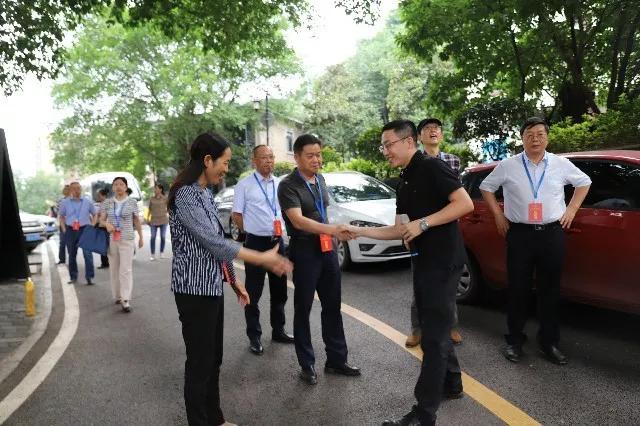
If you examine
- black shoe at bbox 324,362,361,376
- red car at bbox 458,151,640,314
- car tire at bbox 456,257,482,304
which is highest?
red car at bbox 458,151,640,314

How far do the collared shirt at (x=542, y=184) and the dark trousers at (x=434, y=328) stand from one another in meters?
1.28

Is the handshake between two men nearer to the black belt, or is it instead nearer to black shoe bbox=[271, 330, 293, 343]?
the black belt

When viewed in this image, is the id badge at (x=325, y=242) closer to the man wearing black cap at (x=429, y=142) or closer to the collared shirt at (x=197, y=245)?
the collared shirt at (x=197, y=245)

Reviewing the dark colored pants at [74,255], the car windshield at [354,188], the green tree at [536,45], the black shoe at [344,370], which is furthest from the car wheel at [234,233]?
the black shoe at [344,370]

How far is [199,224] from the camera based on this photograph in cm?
264

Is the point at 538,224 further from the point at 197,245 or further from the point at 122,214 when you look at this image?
the point at 122,214

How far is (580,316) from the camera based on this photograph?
16.1 ft

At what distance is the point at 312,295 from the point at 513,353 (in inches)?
68.1

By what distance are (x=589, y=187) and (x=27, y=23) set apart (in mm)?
8710

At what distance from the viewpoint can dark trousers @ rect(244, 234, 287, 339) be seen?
462cm

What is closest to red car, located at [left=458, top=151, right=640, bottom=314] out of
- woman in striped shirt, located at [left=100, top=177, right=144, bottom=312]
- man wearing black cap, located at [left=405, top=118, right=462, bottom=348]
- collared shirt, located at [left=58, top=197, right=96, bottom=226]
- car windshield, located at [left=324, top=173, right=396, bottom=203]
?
man wearing black cap, located at [left=405, top=118, right=462, bottom=348]

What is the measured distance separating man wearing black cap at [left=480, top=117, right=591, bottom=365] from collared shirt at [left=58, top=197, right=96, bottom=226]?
25.5ft

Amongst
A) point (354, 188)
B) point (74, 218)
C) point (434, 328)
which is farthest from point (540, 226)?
point (74, 218)

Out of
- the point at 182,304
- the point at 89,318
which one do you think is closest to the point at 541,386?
the point at 182,304
